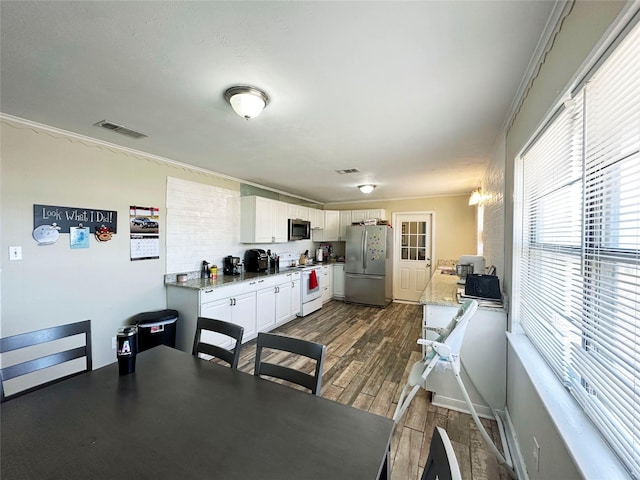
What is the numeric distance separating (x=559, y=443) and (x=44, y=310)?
368 cm

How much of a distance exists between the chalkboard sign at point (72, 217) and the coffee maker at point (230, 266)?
153cm

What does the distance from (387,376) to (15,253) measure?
360 cm

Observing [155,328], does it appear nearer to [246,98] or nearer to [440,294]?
[246,98]

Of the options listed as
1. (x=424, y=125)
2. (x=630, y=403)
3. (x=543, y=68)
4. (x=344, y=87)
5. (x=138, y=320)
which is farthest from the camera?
(x=138, y=320)

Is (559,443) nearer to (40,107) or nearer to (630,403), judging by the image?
(630,403)

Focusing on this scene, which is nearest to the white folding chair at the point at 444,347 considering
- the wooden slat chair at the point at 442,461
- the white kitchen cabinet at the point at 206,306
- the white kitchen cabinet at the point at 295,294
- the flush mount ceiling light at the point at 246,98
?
the wooden slat chair at the point at 442,461

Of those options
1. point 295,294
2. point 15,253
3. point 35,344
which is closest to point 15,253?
point 15,253

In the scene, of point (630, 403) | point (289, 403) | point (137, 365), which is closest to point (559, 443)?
point (630, 403)

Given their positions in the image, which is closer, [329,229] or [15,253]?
[15,253]

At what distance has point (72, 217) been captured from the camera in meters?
2.47

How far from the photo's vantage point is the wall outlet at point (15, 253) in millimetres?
2139

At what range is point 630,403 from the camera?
29.3 inches

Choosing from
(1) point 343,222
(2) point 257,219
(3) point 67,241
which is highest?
(1) point 343,222

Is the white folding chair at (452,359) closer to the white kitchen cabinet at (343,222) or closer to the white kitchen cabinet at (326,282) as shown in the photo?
the white kitchen cabinet at (326,282)
